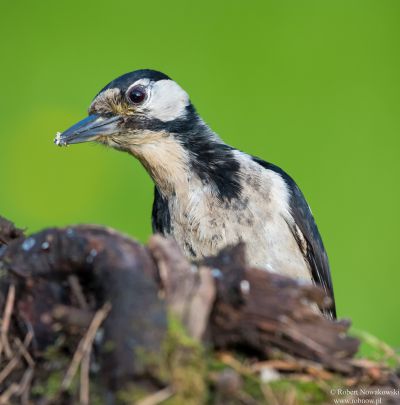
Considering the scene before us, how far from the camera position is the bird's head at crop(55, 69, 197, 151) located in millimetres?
5848

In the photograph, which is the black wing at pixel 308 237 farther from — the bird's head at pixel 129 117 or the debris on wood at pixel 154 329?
the debris on wood at pixel 154 329

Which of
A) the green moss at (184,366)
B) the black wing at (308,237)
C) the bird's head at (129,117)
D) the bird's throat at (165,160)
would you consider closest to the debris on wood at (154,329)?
the green moss at (184,366)

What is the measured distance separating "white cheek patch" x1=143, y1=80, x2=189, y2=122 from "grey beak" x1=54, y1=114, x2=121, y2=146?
0.22 meters

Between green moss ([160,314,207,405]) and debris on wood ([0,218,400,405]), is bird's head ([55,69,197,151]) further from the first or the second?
green moss ([160,314,207,405])

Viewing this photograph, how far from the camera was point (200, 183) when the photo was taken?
5.67 metres

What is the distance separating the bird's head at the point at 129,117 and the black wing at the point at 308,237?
0.61 metres

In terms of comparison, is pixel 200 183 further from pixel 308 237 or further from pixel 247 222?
pixel 308 237

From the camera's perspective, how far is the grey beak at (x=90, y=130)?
5797 millimetres

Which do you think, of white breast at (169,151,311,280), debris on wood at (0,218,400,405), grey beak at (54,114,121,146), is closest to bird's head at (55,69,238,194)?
grey beak at (54,114,121,146)

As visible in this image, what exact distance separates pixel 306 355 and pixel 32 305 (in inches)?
41.4

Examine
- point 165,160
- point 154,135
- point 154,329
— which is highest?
point 154,135

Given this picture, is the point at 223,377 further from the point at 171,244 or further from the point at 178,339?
the point at 171,244

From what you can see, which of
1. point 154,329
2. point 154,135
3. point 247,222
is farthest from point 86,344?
point 154,135

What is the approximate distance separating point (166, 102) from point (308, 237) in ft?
3.91
